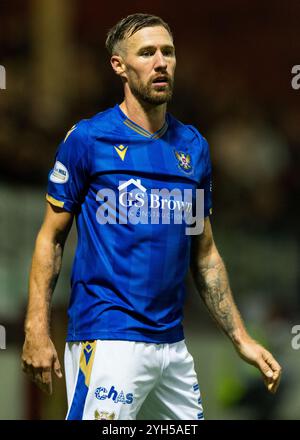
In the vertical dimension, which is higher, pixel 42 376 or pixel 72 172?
pixel 72 172

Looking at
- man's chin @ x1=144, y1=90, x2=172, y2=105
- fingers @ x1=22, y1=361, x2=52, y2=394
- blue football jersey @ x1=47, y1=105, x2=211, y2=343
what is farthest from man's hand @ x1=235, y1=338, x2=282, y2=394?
man's chin @ x1=144, y1=90, x2=172, y2=105

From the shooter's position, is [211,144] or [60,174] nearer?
[60,174]

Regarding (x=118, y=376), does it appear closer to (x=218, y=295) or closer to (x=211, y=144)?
(x=218, y=295)

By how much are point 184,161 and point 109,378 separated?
3.76 feet

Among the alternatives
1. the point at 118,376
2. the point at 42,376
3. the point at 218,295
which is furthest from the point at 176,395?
the point at 42,376

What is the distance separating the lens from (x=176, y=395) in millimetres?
5695

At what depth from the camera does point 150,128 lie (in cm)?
569

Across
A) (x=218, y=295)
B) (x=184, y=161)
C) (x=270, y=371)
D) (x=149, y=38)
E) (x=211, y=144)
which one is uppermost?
(x=149, y=38)

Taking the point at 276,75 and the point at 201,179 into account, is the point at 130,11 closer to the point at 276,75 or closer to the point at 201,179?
the point at 276,75

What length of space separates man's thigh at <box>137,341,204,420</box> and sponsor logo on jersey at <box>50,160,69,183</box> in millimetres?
971
